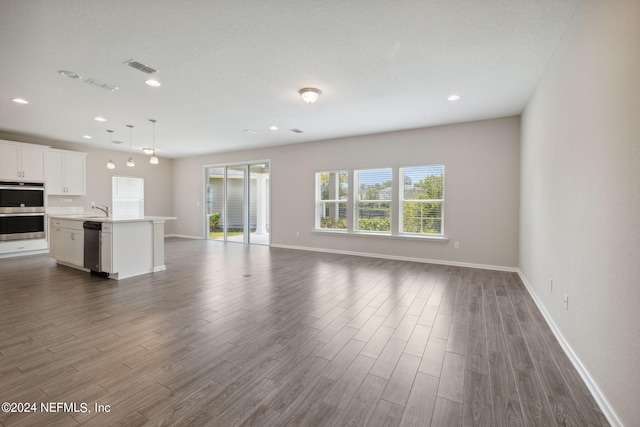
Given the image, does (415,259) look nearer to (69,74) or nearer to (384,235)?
(384,235)

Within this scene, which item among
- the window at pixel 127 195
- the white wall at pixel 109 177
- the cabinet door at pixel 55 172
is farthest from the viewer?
the window at pixel 127 195

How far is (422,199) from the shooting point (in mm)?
5938

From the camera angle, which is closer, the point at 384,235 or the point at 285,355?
the point at 285,355

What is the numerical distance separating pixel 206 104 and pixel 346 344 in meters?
4.12

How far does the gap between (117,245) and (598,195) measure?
18.6ft

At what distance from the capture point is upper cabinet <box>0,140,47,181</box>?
609 cm

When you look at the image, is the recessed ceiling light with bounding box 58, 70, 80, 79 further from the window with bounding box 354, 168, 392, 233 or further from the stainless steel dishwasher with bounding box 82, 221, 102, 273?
the window with bounding box 354, 168, 392, 233

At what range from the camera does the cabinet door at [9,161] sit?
6059 mm

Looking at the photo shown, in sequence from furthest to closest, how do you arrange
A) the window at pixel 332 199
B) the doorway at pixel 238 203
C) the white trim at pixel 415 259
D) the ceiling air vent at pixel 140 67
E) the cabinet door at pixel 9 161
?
the doorway at pixel 238 203 → the window at pixel 332 199 → the cabinet door at pixel 9 161 → the white trim at pixel 415 259 → the ceiling air vent at pixel 140 67

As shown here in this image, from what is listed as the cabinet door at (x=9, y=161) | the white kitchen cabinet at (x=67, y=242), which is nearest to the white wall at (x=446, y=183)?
the white kitchen cabinet at (x=67, y=242)

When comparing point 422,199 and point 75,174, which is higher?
point 75,174

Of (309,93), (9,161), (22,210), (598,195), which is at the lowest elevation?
(22,210)

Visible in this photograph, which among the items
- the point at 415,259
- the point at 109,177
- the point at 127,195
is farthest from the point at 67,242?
the point at 415,259

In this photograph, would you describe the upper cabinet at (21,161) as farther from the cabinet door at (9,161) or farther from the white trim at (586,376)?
the white trim at (586,376)
